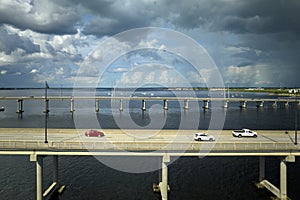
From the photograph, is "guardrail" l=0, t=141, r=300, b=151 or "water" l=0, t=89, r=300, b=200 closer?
"guardrail" l=0, t=141, r=300, b=151

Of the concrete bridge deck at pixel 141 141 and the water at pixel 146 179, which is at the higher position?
the concrete bridge deck at pixel 141 141

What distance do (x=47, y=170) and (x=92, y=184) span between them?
35.6 feet

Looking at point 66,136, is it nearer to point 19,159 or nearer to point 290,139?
point 19,159

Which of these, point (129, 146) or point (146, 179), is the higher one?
point (129, 146)

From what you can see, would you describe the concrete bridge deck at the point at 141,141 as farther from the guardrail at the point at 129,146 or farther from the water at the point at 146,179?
the water at the point at 146,179

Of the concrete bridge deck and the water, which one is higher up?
the concrete bridge deck

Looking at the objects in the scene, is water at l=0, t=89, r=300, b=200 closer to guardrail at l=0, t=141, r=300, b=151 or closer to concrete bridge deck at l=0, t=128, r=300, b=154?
concrete bridge deck at l=0, t=128, r=300, b=154

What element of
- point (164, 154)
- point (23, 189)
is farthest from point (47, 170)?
point (164, 154)

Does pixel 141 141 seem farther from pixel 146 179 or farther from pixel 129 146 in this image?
pixel 146 179

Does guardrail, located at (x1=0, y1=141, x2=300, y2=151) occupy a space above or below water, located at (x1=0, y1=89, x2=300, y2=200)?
above

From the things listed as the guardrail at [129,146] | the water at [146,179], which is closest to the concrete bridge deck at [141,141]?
the guardrail at [129,146]

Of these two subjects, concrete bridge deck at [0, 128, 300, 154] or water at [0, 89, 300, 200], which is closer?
concrete bridge deck at [0, 128, 300, 154]

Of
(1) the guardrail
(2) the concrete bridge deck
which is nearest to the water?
(2) the concrete bridge deck

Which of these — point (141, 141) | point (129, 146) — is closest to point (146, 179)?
point (141, 141)
